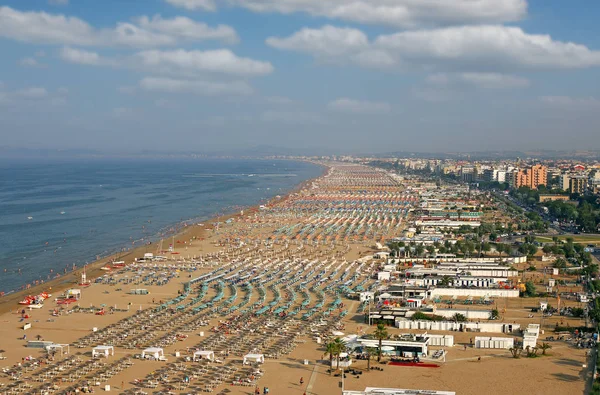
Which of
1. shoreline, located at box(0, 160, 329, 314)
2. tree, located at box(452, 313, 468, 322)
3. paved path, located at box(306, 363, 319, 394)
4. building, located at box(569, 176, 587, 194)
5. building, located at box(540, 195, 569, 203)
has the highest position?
building, located at box(569, 176, 587, 194)

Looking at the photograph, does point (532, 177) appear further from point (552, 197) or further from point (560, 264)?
point (560, 264)

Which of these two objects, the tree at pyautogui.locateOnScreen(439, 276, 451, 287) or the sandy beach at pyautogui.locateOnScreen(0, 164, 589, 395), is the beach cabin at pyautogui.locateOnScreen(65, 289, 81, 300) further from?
the tree at pyautogui.locateOnScreen(439, 276, 451, 287)

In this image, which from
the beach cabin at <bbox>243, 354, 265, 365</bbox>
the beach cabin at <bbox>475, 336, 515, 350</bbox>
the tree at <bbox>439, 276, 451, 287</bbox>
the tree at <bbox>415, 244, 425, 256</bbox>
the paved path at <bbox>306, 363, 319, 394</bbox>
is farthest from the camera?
the tree at <bbox>415, 244, 425, 256</bbox>

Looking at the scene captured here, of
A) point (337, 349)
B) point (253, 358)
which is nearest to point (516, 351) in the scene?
point (337, 349)

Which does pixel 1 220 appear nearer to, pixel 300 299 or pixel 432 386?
pixel 300 299

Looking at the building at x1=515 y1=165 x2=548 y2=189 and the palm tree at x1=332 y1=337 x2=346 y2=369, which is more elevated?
the building at x1=515 y1=165 x2=548 y2=189

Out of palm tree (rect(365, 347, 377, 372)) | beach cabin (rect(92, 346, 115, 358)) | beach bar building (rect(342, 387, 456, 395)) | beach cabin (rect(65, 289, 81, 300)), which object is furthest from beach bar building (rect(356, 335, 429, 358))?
beach cabin (rect(65, 289, 81, 300))
